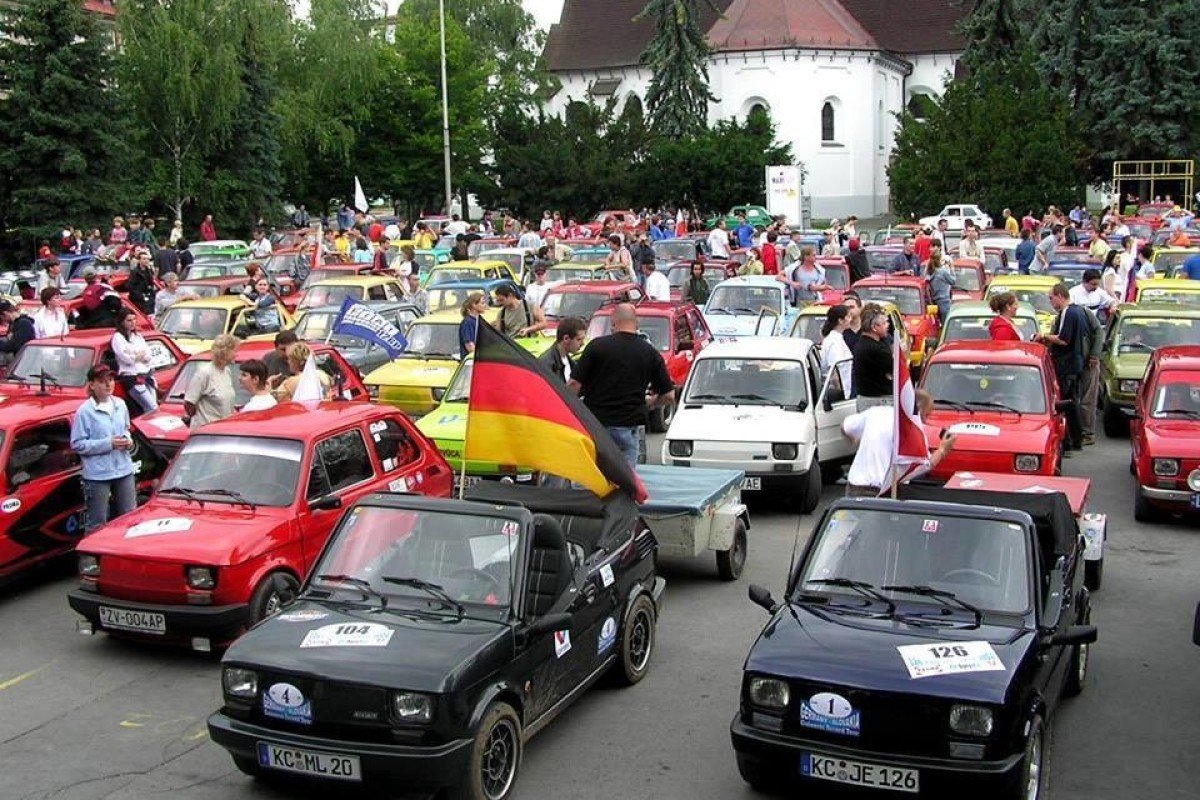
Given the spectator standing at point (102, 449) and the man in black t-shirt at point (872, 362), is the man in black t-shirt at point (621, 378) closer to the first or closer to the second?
the man in black t-shirt at point (872, 362)

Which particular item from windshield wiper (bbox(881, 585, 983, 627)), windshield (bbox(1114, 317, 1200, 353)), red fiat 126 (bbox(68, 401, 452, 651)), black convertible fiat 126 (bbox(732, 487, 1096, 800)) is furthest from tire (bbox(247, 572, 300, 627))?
windshield (bbox(1114, 317, 1200, 353))

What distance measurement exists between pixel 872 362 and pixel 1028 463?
1.81m

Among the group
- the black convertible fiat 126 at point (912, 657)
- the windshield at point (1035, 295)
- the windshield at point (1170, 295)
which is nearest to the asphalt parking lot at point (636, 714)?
the black convertible fiat 126 at point (912, 657)

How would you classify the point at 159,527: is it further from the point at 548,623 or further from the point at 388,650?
the point at 548,623

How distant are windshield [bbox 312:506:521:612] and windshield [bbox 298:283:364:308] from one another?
1551 centimetres

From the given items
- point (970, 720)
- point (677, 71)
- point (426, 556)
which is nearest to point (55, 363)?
point (426, 556)

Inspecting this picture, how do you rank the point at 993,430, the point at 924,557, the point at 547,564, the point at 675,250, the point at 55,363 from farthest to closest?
the point at 675,250, the point at 55,363, the point at 993,430, the point at 547,564, the point at 924,557

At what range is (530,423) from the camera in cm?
888

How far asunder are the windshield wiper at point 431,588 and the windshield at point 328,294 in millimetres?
15856

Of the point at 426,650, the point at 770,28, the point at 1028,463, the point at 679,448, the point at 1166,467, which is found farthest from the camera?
the point at 770,28

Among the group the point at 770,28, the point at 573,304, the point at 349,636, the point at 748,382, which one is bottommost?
the point at 349,636

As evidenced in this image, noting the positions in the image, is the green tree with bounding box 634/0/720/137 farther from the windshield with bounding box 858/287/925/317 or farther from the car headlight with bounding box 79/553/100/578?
the car headlight with bounding box 79/553/100/578

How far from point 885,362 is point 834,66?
2456 inches

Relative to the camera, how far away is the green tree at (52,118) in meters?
41.8
